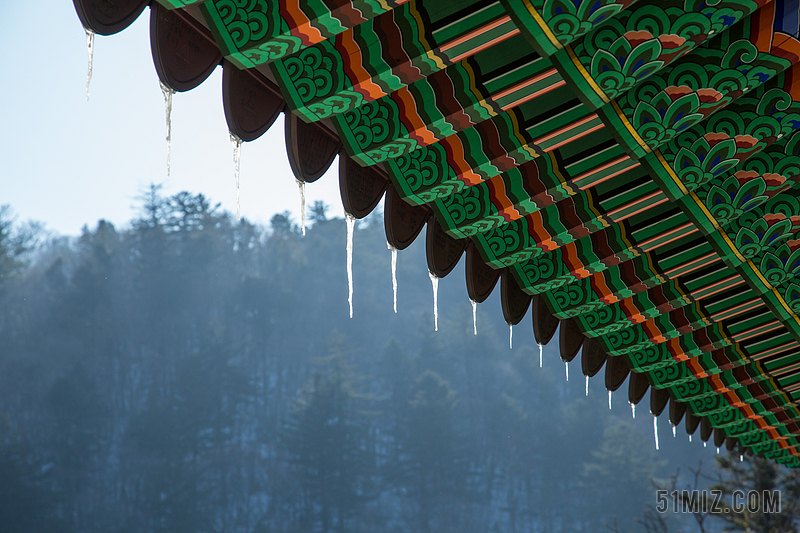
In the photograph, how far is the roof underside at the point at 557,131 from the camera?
1.22 meters

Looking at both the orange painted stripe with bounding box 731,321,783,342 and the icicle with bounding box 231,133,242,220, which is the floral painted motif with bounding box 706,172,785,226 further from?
the icicle with bounding box 231,133,242,220

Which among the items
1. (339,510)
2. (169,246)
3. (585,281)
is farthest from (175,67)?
(169,246)

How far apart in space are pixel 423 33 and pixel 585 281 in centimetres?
116

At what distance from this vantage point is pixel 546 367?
4750cm

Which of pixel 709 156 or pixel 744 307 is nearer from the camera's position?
pixel 709 156

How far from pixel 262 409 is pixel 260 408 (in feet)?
0.66

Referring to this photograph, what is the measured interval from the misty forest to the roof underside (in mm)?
31876

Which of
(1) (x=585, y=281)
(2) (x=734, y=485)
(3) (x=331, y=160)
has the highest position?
(3) (x=331, y=160)

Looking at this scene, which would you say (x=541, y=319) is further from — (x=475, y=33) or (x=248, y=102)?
(x=248, y=102)

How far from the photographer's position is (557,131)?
1570mm

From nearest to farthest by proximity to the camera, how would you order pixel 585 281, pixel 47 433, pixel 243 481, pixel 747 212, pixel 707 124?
pixel 707 124
pixel 747 212
pixel 585 281
pixel 47 433
pixel 243 481

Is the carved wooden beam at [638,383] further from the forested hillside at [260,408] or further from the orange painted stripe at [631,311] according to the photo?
the forested hillside at [260,408]

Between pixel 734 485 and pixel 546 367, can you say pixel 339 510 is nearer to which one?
pixel 546 367

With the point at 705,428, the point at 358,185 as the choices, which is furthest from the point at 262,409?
the point at 358,185
